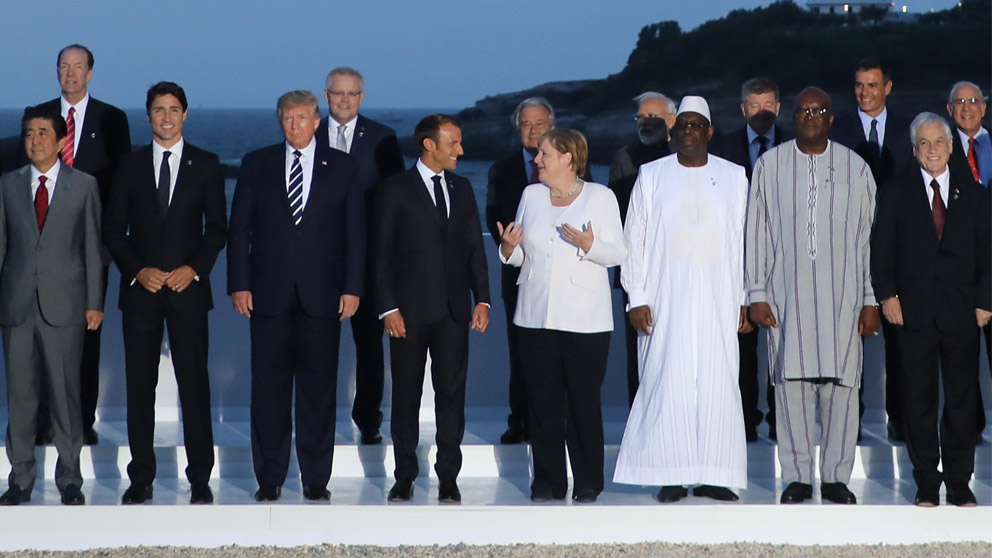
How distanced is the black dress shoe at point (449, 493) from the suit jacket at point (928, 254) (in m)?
1.82

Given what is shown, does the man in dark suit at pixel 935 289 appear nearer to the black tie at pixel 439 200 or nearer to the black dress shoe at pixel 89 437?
the black tie at pixel 439 200

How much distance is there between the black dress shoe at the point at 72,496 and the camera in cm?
475

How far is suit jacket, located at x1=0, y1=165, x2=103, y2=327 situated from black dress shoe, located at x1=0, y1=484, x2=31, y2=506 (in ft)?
2.10

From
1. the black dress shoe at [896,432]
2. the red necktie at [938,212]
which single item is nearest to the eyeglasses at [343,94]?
the red necktie at [938,212]

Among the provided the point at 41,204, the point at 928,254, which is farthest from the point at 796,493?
the point at 41,204

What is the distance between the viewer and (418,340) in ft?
16.2

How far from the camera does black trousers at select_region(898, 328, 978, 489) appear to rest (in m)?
4.87

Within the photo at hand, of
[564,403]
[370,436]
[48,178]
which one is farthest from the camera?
[370,436]

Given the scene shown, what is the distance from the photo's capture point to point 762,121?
18.3ft

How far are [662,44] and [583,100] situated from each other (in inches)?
77.0

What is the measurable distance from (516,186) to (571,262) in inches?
32.0

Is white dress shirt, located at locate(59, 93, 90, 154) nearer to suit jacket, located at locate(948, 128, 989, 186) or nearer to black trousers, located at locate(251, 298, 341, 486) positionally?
black trousers, located at locate(251, 298, 341, 486)

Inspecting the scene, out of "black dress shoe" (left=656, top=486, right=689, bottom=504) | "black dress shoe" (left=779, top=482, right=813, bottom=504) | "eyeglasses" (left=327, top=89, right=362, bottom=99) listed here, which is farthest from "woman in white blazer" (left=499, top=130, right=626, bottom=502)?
"eyeglasses" (left=327, top=89, right=362, bottom=99)

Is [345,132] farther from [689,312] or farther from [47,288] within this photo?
[689,312]
